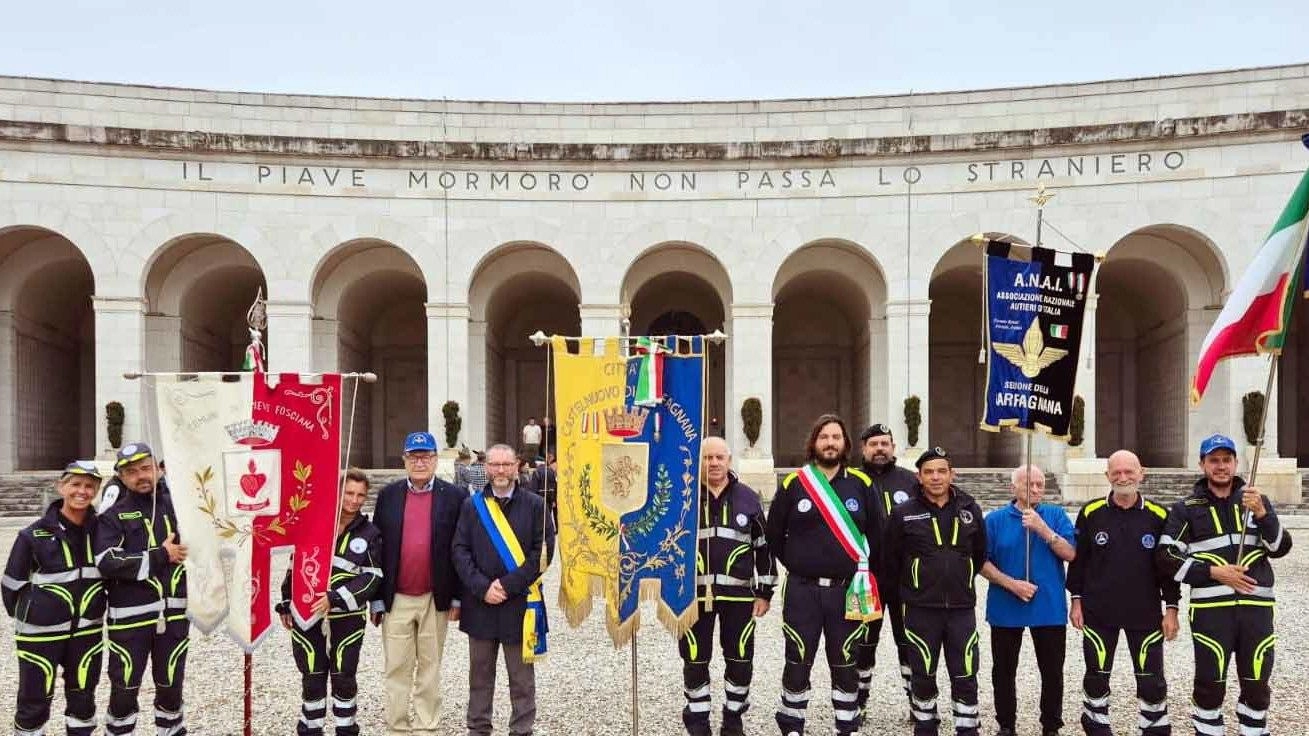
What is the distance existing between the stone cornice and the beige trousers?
54.5ft

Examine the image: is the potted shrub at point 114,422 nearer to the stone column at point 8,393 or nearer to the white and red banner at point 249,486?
the stone column at point 8,393

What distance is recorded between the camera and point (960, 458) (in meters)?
27.3

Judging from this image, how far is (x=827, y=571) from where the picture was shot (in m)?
5.41

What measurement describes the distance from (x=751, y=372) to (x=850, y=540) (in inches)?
615

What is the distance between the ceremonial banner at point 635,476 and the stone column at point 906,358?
1597cm

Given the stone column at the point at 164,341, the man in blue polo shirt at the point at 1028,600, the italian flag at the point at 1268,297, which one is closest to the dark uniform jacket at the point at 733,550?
the man in blue polo shirt at the point at 1028,600

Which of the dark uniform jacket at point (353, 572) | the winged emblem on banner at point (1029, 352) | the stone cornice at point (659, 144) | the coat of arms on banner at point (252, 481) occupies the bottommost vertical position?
the dark uniform jacket at point (353, 572)

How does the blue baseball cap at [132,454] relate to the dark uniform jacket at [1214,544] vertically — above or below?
above

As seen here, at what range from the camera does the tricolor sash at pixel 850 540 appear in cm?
527

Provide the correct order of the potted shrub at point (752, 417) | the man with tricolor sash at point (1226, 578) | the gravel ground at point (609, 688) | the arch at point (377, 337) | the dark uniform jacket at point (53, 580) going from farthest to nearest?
the arch at point (377, 337)
the potted shrub at point (752, 417)
the gravel ground at point (609, 688)
the man with tricolor sash at point (1226, 578)
the dark uniform jacket at point (53, 580)

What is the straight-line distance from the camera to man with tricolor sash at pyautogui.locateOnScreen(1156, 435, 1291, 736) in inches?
199

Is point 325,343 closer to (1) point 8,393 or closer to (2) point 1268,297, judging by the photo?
(1) point 8,393

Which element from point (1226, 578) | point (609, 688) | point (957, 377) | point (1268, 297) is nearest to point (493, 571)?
point (609, 688)

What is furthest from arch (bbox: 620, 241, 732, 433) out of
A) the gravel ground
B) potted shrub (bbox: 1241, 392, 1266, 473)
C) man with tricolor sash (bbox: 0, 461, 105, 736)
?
man with tricolor sash (bbox: 0, 461, 105, 736)
